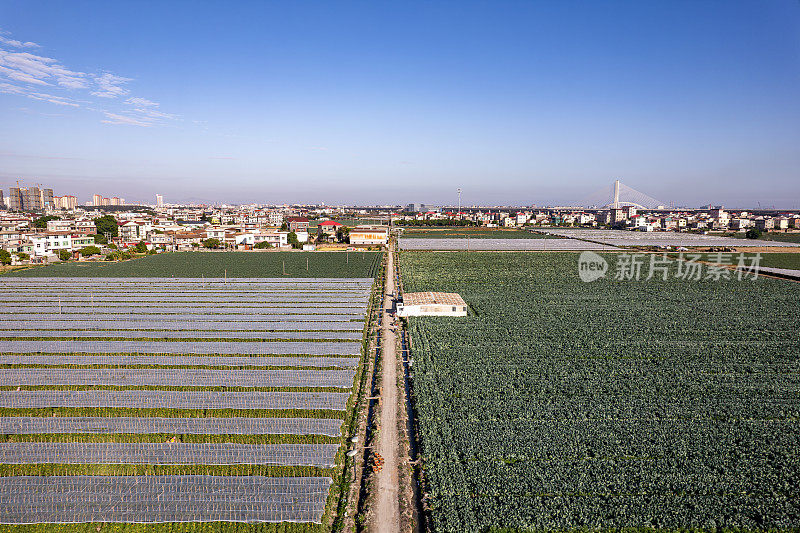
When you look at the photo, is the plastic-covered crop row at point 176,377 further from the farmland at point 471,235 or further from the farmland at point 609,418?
the farmland at point 471,235

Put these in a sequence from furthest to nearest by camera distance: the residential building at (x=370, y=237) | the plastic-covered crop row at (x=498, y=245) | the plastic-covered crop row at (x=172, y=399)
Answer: the residential building at (x=370, y=237), the plastic-covered crop row at (x=498, y=245), the plastic-covered crop row at (x=172, y=399)

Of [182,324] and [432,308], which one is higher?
[432,308]

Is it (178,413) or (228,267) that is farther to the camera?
(228,267)

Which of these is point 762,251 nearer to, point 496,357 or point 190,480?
point 496,357

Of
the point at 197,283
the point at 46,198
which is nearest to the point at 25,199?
the point at 46,198

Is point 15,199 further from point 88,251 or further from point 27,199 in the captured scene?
point 88,251

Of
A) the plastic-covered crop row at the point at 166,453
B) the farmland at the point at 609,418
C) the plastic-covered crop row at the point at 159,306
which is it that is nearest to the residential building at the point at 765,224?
the farmland at the point at 609,418

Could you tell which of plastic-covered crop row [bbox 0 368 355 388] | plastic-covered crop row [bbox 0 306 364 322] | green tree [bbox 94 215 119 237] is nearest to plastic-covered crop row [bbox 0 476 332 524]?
plastic-covered crop row [bbox 0 368 355 388]
